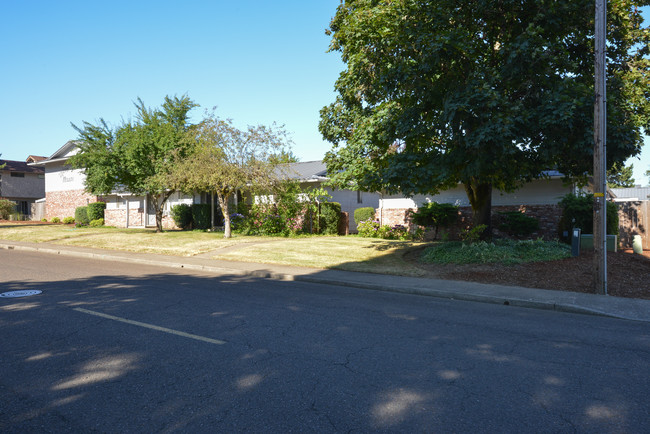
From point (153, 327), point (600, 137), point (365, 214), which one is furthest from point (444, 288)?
point (365, 214)

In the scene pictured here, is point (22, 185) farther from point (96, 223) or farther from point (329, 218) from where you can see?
point (329, 218)

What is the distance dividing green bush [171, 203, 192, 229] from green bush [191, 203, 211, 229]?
0.75 m

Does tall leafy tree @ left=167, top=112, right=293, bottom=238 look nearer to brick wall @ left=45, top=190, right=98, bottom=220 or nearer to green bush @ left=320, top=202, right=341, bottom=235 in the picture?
green bush @ left=320, top=202, right=341, bottom=235

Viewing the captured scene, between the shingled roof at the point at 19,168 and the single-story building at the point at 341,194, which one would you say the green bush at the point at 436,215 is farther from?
the shingled roof at the point at 19,168

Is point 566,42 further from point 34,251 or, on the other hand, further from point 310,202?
point 34,251

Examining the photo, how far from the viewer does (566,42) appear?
42.1ft

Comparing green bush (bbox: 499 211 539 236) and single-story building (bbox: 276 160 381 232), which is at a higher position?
single-story building (bbox: 276 160 381 232)

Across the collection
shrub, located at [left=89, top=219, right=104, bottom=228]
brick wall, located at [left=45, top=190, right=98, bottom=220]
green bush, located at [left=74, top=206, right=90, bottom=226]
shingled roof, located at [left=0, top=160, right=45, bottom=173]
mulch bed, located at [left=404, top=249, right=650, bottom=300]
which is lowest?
mulch bed, located at [left=404, top=249, right=650, bottom=300]

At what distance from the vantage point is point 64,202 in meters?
39.8

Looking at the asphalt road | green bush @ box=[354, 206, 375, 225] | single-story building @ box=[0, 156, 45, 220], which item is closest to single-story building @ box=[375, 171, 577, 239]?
green bush @ box=[354, 206, 375, 225]

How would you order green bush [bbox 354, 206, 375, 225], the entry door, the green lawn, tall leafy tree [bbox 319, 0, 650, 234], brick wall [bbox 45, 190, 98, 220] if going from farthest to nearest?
brick wall [bbox 45, 190, 98, 220] → the entry door → green bush [bbox 354, 206, 375, 225] → the green lawn → tall leafy tree [bbox 319, 0, 650, 234]

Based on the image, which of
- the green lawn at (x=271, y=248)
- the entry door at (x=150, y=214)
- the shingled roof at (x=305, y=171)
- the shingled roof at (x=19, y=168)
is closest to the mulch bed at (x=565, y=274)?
the green lawn at (x=271, y=248)

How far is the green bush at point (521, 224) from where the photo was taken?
19.1 m

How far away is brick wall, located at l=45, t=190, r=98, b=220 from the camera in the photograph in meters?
38.2
